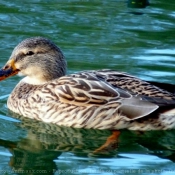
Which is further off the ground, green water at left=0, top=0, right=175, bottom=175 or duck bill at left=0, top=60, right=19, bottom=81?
duck bill at left=0, top=60, right=19, bottom=81

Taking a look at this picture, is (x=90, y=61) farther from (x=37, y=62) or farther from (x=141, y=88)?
(x=141, y=88)

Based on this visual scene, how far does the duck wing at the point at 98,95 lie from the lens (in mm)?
9297

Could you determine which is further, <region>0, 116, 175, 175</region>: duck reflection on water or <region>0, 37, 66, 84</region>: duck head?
<region>0, 37, 66, 84</region>: duck head

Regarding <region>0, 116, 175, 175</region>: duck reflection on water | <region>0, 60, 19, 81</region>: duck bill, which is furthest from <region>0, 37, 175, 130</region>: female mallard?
<region>0, 116, 175, 175</region>: duck reflection on water

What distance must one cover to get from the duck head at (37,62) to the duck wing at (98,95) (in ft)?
1.56

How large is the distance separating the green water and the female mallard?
0.13m

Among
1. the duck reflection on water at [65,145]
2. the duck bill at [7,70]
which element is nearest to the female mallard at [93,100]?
the duck bill at [7,70]

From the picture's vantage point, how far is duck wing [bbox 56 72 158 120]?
9.30m

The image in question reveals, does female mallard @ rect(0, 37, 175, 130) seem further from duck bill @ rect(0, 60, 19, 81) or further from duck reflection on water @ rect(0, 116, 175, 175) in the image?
duck reflection on water @ rect(0, 116, 175, 175)

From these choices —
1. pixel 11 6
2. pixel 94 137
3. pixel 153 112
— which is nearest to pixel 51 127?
pixel 94 137

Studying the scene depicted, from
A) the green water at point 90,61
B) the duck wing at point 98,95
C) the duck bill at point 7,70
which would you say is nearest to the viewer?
the green water at point 90,61

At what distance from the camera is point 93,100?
9.52m

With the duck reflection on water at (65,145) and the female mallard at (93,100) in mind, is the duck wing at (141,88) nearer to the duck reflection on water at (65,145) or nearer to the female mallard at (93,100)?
the female mallard at (93,100)

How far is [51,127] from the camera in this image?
966cm
